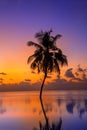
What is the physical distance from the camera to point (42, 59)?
110ft

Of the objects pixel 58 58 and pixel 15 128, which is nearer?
pixel 15 128

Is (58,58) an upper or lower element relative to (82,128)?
upper

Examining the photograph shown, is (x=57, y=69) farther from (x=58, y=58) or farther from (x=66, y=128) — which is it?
(x=66, y=128)

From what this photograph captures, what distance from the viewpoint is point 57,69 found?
3278cm

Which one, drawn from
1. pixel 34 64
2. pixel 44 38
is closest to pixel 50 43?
pixel 44 38

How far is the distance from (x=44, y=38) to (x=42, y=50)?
1.34m

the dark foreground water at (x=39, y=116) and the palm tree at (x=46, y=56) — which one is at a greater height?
the palm tree at (x=46, y=56)

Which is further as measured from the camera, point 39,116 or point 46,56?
point 46,56

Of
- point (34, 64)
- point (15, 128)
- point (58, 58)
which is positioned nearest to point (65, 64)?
point (58, 58)

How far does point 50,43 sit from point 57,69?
3.02 m

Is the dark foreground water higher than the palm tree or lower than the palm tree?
lower

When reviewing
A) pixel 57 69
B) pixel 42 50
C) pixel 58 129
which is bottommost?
pixel 58 129

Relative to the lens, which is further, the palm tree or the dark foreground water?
the palm tree

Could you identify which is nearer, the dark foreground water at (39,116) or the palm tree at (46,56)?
the dark foreground water at (39,116)
